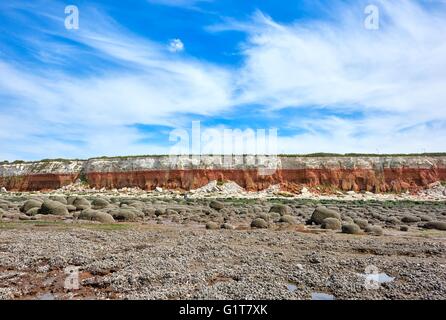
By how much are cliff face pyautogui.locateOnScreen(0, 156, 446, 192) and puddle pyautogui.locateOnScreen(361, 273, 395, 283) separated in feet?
207

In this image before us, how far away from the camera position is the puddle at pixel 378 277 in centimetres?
1380

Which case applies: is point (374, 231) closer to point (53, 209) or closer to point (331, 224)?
point (331, 224)

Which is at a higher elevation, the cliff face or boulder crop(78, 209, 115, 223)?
the cliff face

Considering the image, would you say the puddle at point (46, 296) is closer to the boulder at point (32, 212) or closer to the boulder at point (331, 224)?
the boulder at point (331, 224)

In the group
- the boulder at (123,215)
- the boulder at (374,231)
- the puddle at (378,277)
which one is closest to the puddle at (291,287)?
the puddle at (378,277)

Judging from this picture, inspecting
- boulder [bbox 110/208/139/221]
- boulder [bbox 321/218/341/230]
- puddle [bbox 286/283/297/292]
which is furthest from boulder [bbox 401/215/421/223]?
puddle [bbox 286/283/297/292]

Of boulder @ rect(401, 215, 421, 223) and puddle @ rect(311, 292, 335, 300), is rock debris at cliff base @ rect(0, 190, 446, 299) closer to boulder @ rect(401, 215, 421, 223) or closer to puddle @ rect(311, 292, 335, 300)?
puddle @ rect(311, 292, 335, 300)

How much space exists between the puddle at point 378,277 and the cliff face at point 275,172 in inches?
2483

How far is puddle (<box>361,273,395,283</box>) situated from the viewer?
13798 mm

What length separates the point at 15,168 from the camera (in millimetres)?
95750

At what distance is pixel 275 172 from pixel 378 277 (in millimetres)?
67448

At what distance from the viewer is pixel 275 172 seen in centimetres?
8138

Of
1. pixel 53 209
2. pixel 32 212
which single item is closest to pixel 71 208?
pixel 53 209
